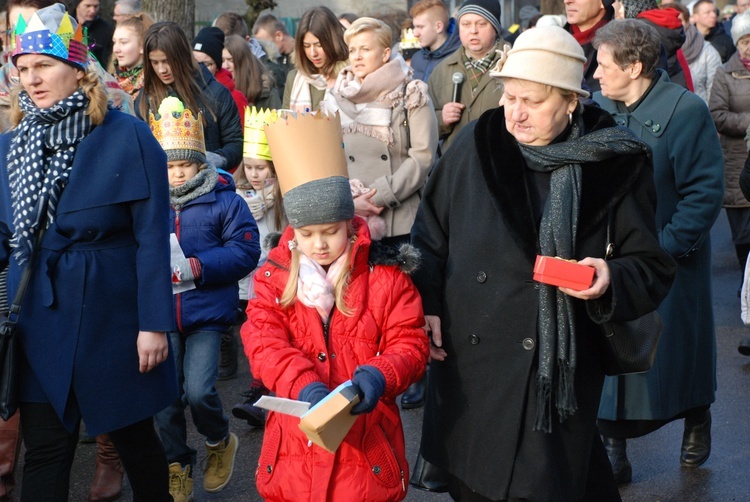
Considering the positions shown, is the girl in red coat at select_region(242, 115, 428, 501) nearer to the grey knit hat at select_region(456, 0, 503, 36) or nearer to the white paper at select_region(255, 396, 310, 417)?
the white paper at select_region(255, 396, 310, 417)

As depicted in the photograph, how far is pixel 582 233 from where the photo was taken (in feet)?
11.3

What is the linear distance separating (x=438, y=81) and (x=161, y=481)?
11.5 ft

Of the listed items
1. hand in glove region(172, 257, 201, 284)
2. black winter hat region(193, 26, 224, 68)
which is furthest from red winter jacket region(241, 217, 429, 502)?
black winter hat region(193, 26, 224, 68)

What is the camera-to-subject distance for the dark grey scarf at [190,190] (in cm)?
504

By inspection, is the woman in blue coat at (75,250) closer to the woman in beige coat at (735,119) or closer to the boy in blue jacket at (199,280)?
the boy in blue jacket at (199,280)

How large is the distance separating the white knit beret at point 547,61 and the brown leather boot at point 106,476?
2776 millimetres

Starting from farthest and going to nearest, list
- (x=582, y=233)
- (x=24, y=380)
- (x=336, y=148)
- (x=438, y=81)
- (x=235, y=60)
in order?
1. (x=235, y=60)
2. (x=438, y=81)
3. (x=24, y=380)
4. (x=336, y=148)
5. (x=582, y=233)

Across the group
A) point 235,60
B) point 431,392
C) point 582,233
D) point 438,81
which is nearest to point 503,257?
point 582,233

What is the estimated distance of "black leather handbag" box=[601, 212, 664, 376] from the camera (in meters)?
3.47

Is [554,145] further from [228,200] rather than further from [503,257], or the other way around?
[228,200]

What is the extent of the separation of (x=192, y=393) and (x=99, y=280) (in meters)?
1.11

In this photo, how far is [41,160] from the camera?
3.83m

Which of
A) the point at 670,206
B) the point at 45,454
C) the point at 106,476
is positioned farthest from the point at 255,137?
the point at 45,454

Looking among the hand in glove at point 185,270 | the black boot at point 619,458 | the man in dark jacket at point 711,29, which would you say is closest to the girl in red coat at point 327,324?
the hand in glove at point 185,270
